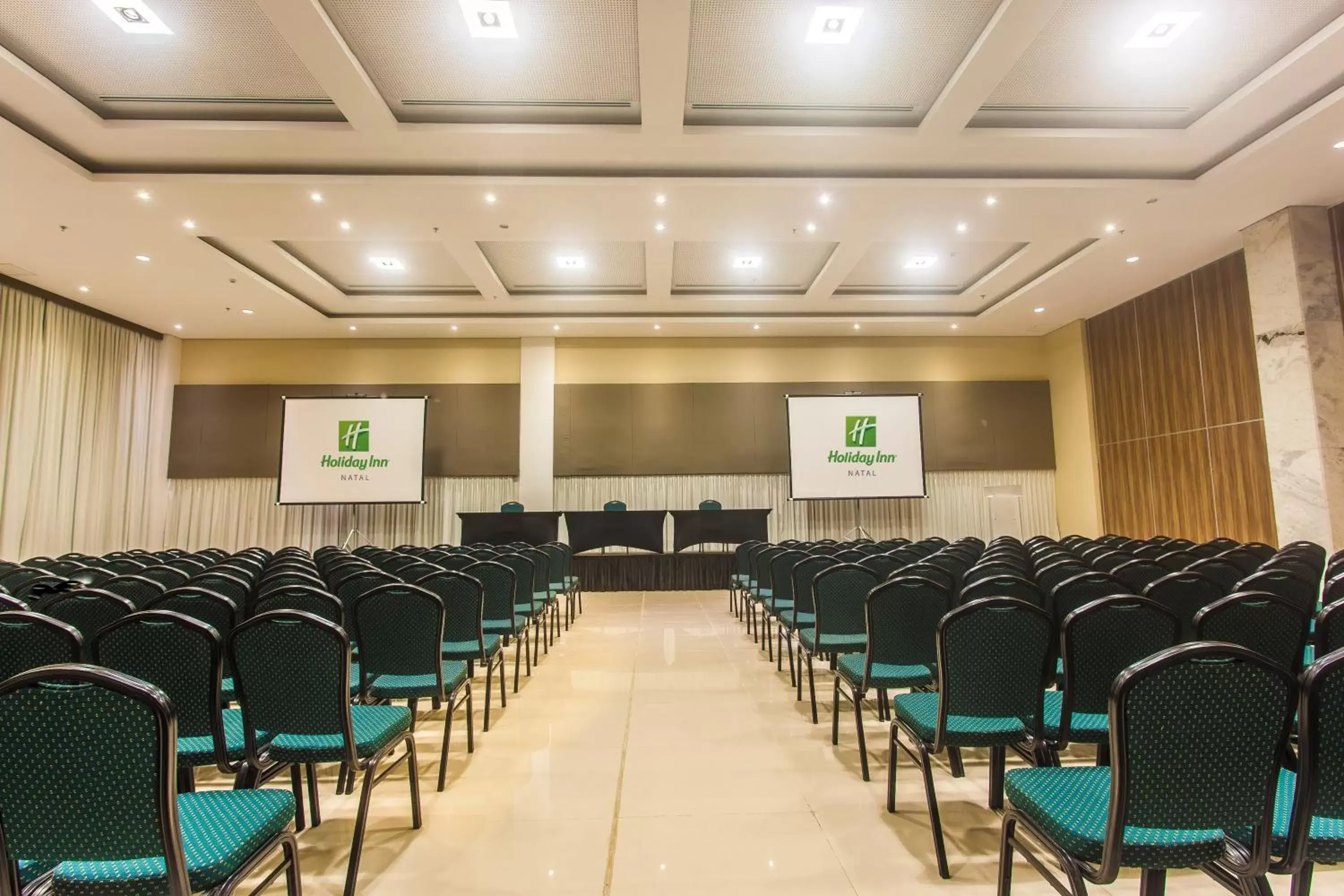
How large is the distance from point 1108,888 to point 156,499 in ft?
46.6

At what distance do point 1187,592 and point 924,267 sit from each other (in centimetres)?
764

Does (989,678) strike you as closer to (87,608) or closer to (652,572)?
(87,608)

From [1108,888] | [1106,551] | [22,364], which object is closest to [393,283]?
[22,364]

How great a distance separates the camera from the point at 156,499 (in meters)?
11.6

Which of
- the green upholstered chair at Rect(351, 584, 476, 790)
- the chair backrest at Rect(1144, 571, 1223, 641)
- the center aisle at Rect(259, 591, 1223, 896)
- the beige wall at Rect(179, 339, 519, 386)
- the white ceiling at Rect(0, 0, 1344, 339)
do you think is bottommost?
the center aisle at Rect(259, 591, 1223, 896)

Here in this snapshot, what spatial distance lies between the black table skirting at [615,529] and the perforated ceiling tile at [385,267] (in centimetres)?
400

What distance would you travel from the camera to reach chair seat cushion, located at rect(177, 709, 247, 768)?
220 centimetres

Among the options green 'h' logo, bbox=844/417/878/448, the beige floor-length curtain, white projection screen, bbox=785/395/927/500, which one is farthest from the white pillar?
the beige floor-length curtain

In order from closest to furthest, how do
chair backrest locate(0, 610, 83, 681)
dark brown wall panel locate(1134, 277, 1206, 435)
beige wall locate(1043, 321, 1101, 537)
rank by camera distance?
chair backrest locate(0, 610, 83, 681)
dark brown wall panel locate(1134, 277, 1206, 435)
beige wall locate(1043, 321, 1101, 537)

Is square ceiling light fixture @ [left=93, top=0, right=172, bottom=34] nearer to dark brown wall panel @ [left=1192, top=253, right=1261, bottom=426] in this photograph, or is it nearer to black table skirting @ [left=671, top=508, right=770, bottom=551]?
black table skirting @ [left=671, top=508, right=770, bottom=551]

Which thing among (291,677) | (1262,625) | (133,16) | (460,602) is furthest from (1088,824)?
(133,16)

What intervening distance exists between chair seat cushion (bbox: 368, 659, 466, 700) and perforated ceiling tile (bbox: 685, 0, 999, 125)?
15.2ft

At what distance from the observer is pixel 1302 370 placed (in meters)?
7.15

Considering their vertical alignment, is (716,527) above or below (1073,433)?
below
